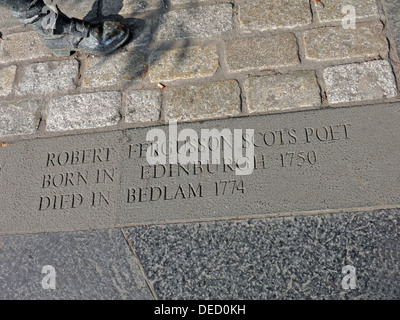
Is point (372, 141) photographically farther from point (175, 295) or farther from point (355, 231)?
point (175, 295)

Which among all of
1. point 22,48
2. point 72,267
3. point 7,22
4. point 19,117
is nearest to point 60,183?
point 72,267

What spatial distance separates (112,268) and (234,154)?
3.24 ft

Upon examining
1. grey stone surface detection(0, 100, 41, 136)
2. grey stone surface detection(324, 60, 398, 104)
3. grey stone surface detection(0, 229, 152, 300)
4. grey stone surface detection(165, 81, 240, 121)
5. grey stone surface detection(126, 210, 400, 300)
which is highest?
grey stone surface detection(0, 100, 41, 136)

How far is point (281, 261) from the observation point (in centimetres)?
211

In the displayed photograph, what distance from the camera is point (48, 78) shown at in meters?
3.02

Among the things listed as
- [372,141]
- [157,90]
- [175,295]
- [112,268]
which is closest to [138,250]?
[112,268]

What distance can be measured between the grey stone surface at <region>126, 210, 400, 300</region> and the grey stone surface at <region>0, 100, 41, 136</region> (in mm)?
1243

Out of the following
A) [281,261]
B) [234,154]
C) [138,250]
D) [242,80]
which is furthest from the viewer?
[242,80]

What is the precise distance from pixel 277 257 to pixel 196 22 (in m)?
1.89

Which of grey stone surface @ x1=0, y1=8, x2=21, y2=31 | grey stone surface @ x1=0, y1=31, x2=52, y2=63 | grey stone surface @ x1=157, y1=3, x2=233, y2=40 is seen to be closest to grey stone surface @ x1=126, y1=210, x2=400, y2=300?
grey stone surface @ x1=157, y1=3, x2=233, y2=40

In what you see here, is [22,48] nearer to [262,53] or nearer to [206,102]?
[206,102]

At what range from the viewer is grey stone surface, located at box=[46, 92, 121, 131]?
2.72 m

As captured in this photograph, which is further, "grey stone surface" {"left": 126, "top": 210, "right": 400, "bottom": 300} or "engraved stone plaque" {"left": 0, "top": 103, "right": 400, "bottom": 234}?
"engraved stone plaque" {"left": 0, "top": 103, "right": 400, "bottom": 234}

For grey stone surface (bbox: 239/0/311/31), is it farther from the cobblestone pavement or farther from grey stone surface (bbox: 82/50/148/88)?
grey stone surface (bbox: 82/50/148/88)
